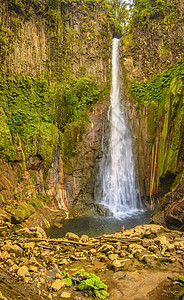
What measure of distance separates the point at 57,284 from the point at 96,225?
8297 mm

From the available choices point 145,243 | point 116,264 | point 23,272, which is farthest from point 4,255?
point 145,243

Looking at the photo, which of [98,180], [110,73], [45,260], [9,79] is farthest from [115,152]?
[45,260]

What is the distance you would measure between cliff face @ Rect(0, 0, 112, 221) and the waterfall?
1.13 meters

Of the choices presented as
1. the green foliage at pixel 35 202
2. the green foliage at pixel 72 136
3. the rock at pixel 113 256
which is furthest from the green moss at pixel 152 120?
the rock at pixel 113 256

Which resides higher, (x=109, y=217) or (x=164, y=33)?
(x=164, y=33)

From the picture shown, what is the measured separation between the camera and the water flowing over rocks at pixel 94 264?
279cm

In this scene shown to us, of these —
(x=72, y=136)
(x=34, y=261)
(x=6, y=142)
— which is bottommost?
(x=34, y=261)

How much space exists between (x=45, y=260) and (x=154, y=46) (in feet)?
59.1

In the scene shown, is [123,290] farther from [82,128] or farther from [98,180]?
[82,128]

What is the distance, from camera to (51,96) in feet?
51.7

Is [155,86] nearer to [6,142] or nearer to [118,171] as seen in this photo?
[118,171]

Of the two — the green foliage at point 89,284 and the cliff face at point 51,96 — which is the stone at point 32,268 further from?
the cliff face at point 51,96

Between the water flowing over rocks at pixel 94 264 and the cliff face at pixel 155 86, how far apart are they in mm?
6741

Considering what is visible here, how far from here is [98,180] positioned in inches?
598
